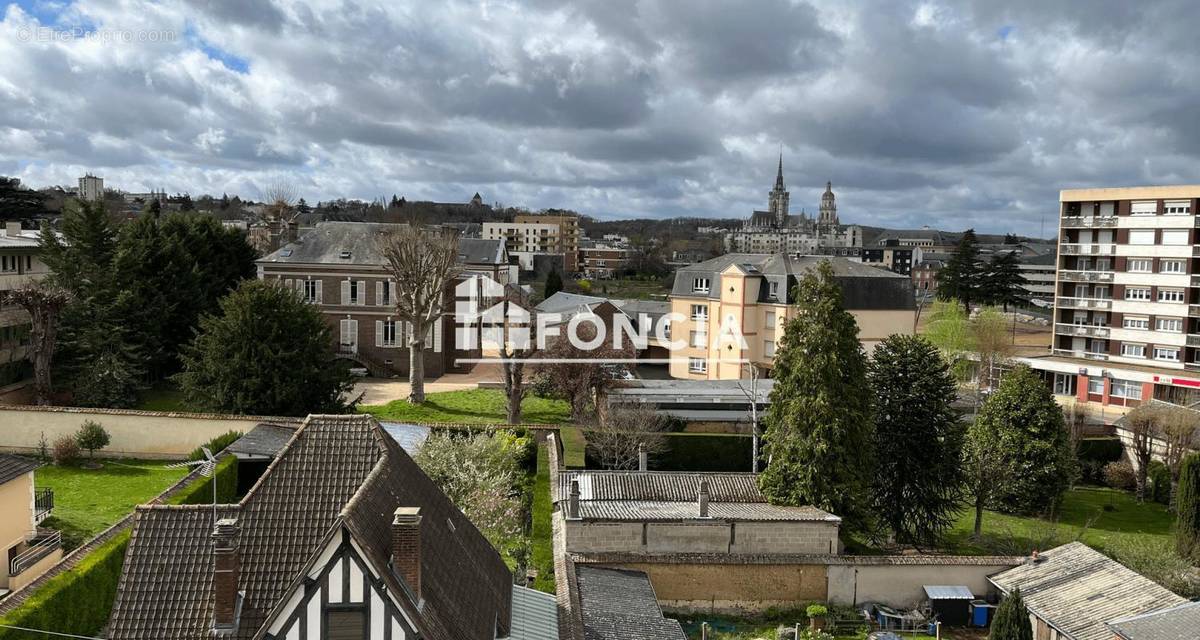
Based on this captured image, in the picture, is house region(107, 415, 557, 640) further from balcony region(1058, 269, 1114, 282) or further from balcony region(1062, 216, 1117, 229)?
balcony region(1062, 216, 1117, 229)

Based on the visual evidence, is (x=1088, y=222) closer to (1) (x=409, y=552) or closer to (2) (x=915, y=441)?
(2) (x=915, y=441)

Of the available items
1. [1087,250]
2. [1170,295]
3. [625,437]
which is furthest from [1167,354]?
[625,437]

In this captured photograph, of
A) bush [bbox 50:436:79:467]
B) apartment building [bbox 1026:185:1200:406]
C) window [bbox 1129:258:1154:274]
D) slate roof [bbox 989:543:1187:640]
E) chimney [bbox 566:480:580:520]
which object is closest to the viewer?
slate roof [bbox 989:543:1187:640]

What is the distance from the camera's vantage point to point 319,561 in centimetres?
1060

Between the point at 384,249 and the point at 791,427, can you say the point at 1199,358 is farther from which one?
the point at 384,249

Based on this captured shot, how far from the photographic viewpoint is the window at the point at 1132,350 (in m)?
47.0

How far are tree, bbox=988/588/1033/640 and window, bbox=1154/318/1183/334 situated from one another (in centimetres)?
3478

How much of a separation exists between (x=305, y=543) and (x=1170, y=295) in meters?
48.7

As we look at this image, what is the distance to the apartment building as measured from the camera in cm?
4488

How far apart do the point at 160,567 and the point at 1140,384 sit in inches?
1900

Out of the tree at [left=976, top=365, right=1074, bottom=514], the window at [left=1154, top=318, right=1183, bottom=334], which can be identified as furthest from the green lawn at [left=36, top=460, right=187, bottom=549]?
the window at [left=1154, top=318, right=1183, bottom=334]

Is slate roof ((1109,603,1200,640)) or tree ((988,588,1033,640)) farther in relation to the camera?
tree ((988,588,1033,640))

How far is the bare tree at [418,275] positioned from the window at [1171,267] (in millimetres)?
37290

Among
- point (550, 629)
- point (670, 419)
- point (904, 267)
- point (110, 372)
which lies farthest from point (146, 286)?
point (904, 267)
